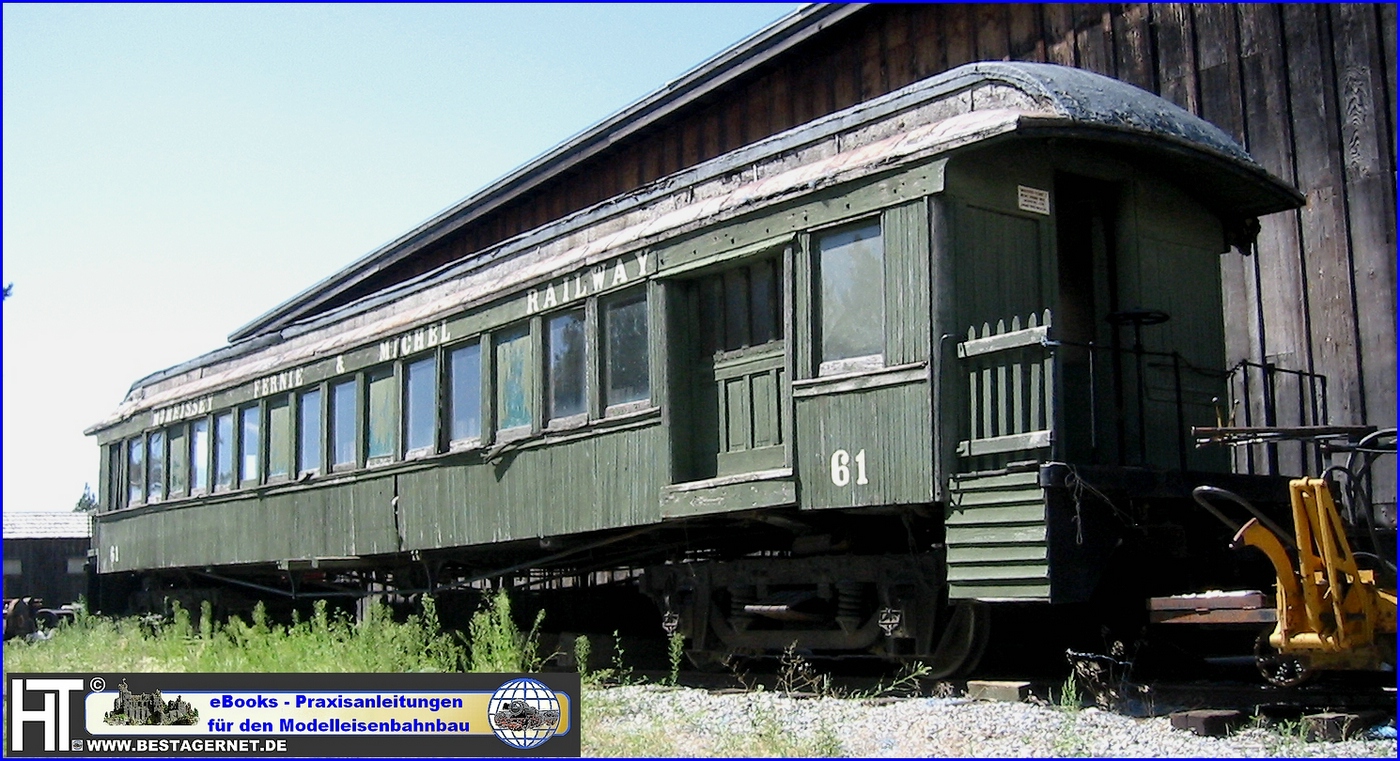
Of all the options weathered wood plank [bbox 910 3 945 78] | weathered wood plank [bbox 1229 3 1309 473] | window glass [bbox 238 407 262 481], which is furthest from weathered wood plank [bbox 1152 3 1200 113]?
window glass [bbox 238 407 262 481]

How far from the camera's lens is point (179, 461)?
16.0 m

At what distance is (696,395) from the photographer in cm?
904

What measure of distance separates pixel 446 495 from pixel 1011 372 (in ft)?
17.4

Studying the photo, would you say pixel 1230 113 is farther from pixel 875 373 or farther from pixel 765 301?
pixel 875 373

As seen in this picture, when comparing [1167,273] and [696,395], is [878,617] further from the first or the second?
[1167,273]

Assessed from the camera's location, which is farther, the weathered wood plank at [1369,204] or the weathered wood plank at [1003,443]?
the weathered wood plank at [1369,204]

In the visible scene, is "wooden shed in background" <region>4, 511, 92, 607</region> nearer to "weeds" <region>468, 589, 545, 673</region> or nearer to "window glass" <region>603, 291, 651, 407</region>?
"weeds" <region>468, 589, 545, 673</region>

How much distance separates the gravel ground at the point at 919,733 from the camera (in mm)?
6121

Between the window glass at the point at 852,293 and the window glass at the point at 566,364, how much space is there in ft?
7.14

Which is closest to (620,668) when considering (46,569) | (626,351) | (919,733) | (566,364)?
(566,364)

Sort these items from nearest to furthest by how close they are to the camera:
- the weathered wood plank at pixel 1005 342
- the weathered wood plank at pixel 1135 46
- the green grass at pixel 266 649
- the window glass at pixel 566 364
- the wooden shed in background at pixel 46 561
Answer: the weathered wood plank at pixel 1005 342 → the green grass at pixel 266 649 → the window glass at pixel 566 364 → the weathered wood plank at pixel 1135 46 → the wooden shed in background at pixel 46 561

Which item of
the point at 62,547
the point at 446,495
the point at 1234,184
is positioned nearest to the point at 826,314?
the point at 1234,184

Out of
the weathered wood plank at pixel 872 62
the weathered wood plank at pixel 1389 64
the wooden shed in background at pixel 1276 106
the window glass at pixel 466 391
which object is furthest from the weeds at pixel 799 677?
the weathered wood plank at pixel 872 62

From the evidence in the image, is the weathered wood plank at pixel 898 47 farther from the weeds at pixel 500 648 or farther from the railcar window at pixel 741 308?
the weeds at pixel 500 648
